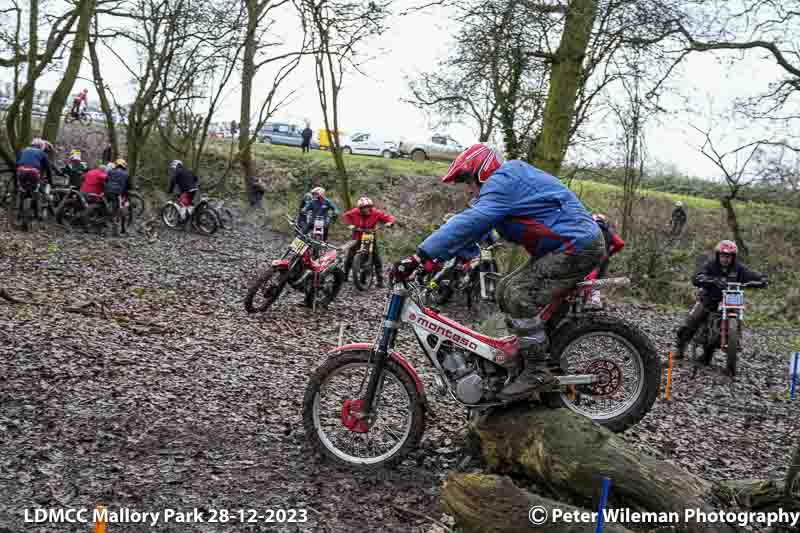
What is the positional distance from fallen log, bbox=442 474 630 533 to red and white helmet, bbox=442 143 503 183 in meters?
1.84

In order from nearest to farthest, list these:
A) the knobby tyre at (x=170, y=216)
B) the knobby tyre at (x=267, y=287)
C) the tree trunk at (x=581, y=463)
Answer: the tree trunk at (x=581, y=463) → the knobby tyre at (x=267, y=287) → the knobby tyre at (x=170, y=216)

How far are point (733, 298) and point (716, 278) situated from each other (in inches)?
16.3

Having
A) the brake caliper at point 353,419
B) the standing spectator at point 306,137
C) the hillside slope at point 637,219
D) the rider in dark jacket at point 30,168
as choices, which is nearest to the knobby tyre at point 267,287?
the brake caliper at point 353,419

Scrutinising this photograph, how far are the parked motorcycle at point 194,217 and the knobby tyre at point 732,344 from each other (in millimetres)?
14456

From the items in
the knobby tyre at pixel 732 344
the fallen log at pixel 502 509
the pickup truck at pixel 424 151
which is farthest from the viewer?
the pickup truck at pixel 424 151

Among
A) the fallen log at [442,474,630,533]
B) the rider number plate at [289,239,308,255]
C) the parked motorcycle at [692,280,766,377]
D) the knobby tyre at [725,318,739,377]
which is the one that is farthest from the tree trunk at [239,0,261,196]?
the fallen log at [442,474,630,533]

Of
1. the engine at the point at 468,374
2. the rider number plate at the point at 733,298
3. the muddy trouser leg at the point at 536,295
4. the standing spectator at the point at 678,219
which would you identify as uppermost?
the standing spectator at the point at 678,219

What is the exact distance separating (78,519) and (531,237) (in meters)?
3.02

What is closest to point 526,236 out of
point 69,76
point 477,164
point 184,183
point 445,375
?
point 477,164

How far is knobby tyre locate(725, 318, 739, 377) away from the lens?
9.46 m

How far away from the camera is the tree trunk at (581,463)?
12.1 feet

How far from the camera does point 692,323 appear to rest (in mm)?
10125

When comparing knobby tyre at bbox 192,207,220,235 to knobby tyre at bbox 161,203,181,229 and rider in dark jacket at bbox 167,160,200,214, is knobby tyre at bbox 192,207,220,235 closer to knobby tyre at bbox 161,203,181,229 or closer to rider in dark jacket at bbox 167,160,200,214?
rider in dark jacket at bbox 167,160,200,214

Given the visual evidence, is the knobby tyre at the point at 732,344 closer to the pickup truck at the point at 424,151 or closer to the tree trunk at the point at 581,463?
the tree trunk at the point at 581,463
